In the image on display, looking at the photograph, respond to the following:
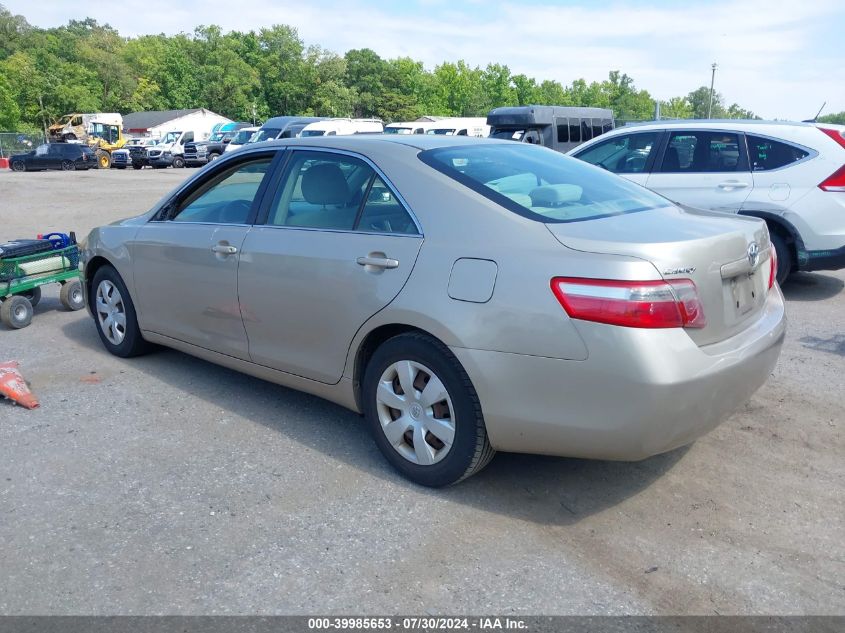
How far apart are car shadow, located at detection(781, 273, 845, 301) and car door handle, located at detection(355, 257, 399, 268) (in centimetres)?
524

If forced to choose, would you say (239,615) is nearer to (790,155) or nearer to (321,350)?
(321,350)

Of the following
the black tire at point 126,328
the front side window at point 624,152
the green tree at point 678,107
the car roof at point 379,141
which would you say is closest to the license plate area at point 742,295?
the car roof at point 379,141

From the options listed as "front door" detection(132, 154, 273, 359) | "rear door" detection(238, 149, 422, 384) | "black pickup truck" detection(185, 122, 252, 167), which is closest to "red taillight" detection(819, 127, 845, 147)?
"rear door" detection(238, 149, 422, 384)

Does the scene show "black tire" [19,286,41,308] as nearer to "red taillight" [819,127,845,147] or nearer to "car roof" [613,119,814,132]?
"car roof" [613,119,814,132]

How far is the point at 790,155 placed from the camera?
7.29 m

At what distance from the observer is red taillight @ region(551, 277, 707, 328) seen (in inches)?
118

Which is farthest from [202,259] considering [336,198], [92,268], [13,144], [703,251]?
[13,144]

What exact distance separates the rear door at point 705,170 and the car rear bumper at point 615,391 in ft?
15.0

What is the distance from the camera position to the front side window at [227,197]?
461 cm

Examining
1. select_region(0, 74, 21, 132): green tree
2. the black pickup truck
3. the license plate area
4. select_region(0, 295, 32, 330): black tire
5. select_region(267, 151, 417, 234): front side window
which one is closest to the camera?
the license plate area

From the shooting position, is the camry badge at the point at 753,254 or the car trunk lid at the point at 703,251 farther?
the camry badge at the point at 753,254

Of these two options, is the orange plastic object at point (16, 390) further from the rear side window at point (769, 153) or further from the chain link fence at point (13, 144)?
the chain link fence at point (13, 144)

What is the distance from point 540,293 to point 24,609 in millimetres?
2291

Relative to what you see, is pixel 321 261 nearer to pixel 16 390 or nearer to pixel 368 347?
pixel 368 347
